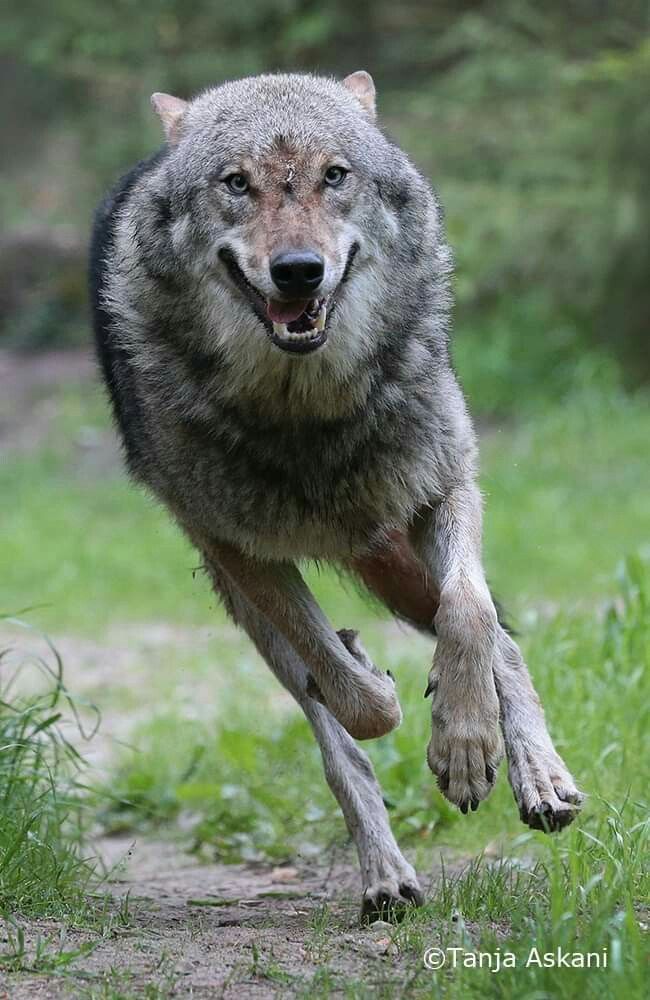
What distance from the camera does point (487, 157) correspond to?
1512cm

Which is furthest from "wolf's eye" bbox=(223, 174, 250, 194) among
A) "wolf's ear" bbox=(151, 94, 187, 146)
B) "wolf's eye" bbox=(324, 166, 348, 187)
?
"wolf's ear" bbox=(151, 94, 187, 146)

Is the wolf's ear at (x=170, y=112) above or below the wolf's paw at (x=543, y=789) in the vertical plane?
above

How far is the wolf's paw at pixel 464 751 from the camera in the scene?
3.76 m

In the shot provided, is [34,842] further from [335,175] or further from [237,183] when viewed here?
[335,175]

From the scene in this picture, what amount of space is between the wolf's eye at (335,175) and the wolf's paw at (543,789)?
66.7 inches

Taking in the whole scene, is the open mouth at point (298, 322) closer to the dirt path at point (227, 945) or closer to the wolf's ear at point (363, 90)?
the wolf's ear at point (363, 90)

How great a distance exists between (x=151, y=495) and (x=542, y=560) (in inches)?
210

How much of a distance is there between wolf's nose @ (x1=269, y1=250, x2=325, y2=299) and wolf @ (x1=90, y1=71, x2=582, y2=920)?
0.8 inches

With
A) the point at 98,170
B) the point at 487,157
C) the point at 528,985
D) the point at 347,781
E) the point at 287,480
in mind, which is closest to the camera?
the point at 528,985

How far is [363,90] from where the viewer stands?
15.4ft

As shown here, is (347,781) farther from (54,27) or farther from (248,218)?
(54,27)

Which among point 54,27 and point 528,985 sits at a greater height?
point 54,27

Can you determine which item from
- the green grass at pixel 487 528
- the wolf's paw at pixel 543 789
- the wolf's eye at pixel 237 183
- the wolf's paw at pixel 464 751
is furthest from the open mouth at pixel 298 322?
the green grass at pixel 487 528

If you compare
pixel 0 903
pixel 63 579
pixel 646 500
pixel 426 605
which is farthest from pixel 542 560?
pixel 0 903
